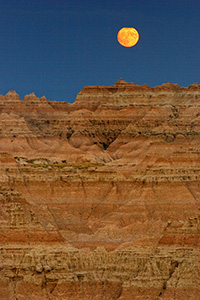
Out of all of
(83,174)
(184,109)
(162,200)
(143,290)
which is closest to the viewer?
(143,290)

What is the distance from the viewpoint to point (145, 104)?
141m

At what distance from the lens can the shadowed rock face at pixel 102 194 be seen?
61781 millimetres

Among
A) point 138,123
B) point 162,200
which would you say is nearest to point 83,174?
point 162,200

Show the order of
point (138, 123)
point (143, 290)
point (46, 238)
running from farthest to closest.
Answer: point (138, 123)
point (46, 238)
point (143, 290)

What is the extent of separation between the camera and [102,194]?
9738 cm

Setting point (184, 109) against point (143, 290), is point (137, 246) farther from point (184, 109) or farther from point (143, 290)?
point (184, 109)

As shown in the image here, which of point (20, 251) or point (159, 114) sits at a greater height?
point (159, 114)

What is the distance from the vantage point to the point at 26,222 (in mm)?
64938

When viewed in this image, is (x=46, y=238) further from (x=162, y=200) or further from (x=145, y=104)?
(x=145, y=104)

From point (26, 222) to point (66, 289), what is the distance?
221 inches

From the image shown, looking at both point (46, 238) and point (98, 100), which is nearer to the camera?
point (46, 238)

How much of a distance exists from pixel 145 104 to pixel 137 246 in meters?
75.4

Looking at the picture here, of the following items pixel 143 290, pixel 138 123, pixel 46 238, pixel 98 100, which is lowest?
pixel 143 290

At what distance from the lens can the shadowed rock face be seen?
61781 millimetres
